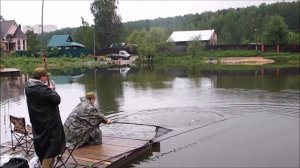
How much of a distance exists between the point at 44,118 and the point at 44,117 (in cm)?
2

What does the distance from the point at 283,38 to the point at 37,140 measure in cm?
6540

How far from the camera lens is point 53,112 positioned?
719 centimetres

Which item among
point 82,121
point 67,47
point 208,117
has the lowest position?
point 208,117

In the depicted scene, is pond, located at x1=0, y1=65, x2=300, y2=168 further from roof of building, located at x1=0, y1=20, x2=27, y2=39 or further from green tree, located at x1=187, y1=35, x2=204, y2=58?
roof of building, located at x1=0, y1=20, x2=27, y2=39

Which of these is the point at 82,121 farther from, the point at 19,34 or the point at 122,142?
the point at 19,34

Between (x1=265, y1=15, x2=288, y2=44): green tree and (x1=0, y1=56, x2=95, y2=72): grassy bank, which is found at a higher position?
(x1=265, y1=15, x2=288, y2=44): green tree

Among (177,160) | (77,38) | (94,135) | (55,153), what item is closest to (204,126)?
(177,160)

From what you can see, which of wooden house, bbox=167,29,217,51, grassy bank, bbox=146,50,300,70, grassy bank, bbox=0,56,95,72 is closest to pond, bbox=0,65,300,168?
grassy bank, bbox=0,56,95,72

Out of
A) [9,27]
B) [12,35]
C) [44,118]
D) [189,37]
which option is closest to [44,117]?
[44,118]

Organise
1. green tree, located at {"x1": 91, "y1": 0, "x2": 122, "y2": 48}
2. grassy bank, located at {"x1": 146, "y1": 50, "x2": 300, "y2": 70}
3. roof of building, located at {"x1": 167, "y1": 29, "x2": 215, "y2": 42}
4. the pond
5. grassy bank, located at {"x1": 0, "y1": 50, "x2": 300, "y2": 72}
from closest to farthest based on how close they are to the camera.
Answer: the pond → grassy bank, located at {"x1": 0, "y1": 50, "x2": 300, "y2": 72} → grassy bank, located at {"x1": 146, "y1": 50, "x2": 300, "y2": 70} → green tree, located at {"x1": 91, "y1": 0, "x2": 122, "y2": 48} → roof of building, located at {"x1": 167, "y1": 29, "x2": 215, "y2": 42}

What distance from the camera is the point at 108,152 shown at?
10414 mm

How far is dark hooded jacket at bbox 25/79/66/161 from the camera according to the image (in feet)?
23.0

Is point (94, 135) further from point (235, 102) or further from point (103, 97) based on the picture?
point (103, 97)

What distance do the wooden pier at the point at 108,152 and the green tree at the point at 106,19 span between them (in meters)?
68.7
